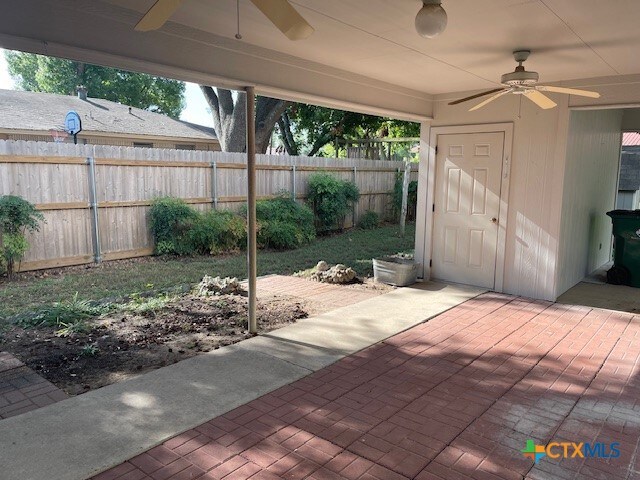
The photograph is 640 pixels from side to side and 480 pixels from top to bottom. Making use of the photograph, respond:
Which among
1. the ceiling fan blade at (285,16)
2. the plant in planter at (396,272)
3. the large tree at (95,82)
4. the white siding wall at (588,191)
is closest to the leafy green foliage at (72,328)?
the ceiling fan blade at (285,16)

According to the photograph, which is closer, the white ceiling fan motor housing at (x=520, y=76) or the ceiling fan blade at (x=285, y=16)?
the ceiling fan blade at (x=285, y=16)

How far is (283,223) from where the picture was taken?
10.3 metres

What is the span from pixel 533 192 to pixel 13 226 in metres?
7.35

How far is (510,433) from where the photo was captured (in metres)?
3.04

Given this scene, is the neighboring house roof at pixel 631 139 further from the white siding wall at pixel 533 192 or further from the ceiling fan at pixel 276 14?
the ceiling fan at pixel 276 14

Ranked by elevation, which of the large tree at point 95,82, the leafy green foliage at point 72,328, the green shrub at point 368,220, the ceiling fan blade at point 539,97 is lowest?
the leafy green foliage at point 72,328

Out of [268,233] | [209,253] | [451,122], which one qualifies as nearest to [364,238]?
[268,233]

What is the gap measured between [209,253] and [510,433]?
7232mm

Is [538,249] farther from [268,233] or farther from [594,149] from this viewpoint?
[268,233]

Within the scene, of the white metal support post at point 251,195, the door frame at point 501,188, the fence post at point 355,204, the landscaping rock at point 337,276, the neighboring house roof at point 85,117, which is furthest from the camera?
the neighboring house roof at point 85,117

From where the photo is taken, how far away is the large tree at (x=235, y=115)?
11.8 m

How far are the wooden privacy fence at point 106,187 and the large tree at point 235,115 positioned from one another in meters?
1.40

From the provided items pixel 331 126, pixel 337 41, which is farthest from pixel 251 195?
pixel 331 126

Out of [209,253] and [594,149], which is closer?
[594,149]
